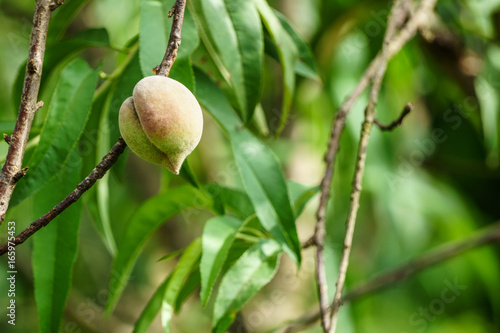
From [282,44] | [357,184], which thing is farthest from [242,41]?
[357,184]

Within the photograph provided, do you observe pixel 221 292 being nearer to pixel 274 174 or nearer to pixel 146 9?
pixel 274 174

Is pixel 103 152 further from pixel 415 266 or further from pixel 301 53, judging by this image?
pixel 415 266

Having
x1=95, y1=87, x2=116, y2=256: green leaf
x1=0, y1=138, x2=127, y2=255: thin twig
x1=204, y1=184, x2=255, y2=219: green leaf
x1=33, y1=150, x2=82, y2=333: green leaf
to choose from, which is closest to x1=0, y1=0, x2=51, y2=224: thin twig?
x1=0, y1=138, x2=127, y2=255: thin twig

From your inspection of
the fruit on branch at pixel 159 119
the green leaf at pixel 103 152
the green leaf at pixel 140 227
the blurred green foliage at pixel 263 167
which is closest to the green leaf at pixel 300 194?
the blurred green foliage at pixel 263 167

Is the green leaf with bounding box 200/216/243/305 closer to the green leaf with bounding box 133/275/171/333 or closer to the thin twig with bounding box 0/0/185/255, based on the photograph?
the green leaf with bounding box 133/275/171/333

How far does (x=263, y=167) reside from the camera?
38.7 inches

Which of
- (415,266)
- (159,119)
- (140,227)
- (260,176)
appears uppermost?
(159,119)

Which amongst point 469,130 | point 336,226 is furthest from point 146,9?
point 469,130

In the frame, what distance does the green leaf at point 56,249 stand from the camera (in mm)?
959

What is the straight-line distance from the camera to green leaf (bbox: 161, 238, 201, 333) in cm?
98

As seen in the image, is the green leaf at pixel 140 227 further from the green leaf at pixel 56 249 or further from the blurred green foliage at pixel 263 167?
the green leaf at pixel 56 249

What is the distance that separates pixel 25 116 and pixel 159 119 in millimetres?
170

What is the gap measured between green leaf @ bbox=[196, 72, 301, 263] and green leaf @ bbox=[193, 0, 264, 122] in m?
0.05

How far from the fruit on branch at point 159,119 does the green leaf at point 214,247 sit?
0.27 meters
